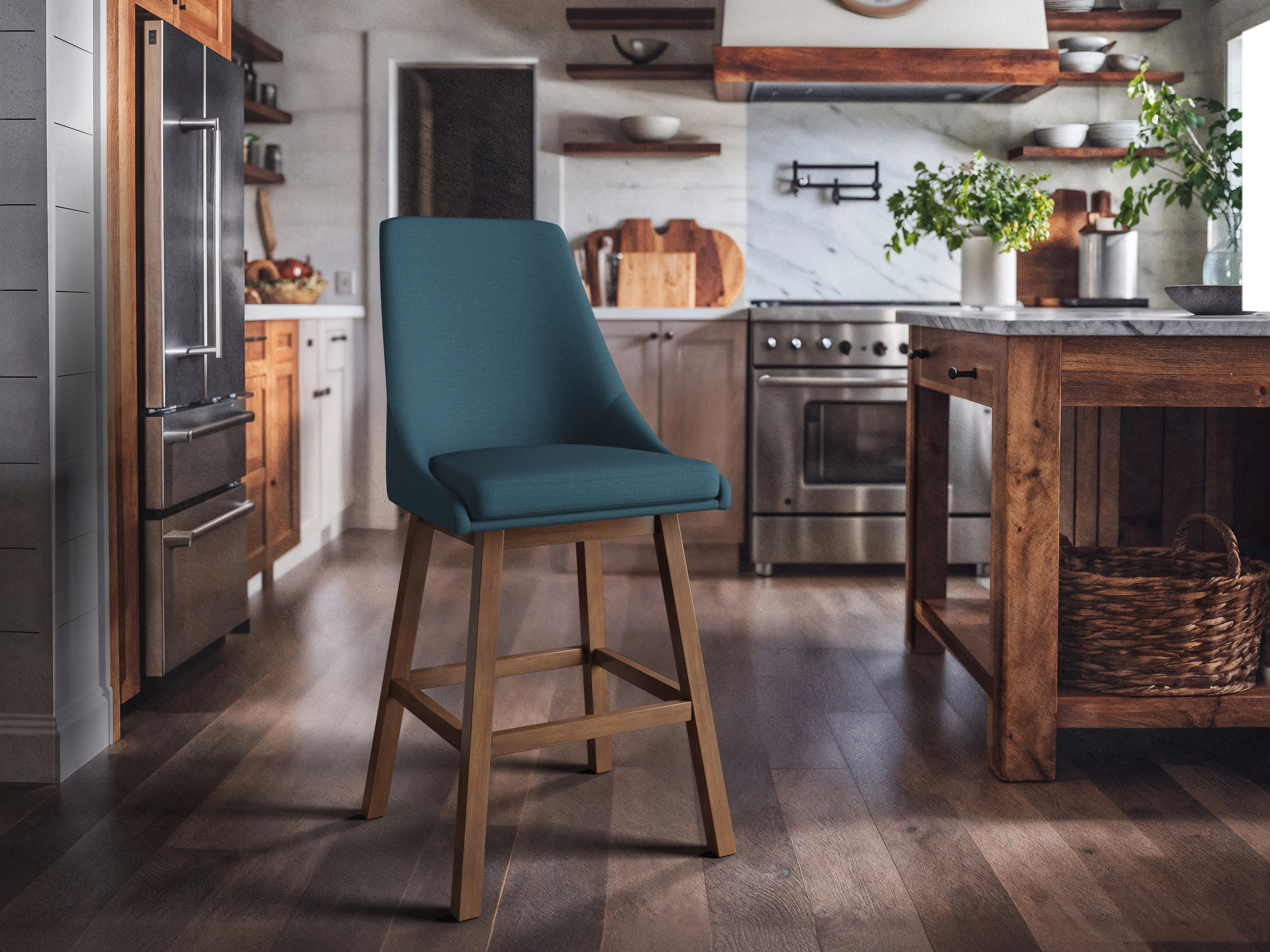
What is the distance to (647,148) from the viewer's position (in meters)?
4.39

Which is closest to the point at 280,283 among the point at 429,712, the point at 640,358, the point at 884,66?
the point at 640,358

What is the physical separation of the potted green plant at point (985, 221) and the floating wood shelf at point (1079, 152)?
1.19 meters

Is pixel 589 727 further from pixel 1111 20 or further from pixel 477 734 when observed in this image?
pixel 1111 20

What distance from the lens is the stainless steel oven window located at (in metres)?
3.80

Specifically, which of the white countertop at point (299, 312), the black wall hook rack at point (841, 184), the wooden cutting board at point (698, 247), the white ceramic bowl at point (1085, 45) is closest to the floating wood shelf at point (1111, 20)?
the white ceramic bowl at point (1085, 45)

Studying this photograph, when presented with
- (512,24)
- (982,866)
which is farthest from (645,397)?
(982,866)

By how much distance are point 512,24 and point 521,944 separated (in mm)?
3883

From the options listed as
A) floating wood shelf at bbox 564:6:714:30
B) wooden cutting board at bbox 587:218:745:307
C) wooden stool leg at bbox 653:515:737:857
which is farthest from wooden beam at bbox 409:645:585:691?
floating wood shelf at bbox 564:6:714:30

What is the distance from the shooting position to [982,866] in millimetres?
1663

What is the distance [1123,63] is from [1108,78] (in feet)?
0.35

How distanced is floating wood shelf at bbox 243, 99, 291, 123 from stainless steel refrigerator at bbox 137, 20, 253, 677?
64.2 inches

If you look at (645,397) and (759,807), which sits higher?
(645,397)

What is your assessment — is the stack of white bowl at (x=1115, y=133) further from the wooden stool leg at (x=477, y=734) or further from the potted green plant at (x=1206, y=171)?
the wooden stool leg at (x=477, y=734)

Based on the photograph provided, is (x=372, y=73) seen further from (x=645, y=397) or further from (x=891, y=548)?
(x=891, y=548)
